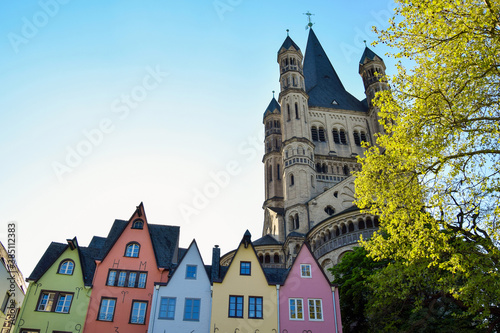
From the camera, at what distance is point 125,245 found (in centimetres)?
2359

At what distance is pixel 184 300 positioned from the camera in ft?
69.1

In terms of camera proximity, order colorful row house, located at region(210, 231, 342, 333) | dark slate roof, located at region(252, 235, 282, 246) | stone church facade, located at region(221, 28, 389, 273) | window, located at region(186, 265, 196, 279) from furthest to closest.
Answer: dark slate roof, located at region(252, 235, 282, 246) → stone church facade, located at region(221, 28, 389, 273) → window, located at region(186, 265, 196, 279) → colorful row house, located at region(210, 231, 342, 333)

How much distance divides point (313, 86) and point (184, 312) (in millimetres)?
51846

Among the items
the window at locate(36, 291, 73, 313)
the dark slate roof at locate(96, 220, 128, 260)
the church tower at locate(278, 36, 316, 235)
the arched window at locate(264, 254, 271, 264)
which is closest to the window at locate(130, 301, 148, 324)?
the window at locate(36, 291, 73, 313)

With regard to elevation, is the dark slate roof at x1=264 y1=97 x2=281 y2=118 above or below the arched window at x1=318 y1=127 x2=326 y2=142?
above

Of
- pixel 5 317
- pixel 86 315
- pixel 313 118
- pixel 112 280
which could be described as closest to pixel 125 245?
pixel 112 280

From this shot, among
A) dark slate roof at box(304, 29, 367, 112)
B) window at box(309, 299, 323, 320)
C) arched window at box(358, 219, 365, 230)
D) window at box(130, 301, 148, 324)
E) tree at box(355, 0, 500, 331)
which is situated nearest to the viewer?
tree at box(355, 0, 500, 331)

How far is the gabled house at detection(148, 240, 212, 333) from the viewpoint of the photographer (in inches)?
794

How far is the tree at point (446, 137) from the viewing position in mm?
12344

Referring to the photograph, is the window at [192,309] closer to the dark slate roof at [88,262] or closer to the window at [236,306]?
the window at [236,306]

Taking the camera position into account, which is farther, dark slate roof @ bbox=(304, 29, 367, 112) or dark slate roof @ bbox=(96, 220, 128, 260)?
dark slate roof @ bbox=(304, 29, 367, 112)

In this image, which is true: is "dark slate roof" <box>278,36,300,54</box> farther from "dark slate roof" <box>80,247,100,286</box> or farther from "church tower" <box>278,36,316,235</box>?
"dark slate roof" <box>80,247,100,286</box>

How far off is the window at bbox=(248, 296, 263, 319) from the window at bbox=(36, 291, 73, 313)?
9647mm

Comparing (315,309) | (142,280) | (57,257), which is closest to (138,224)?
(142,280)
